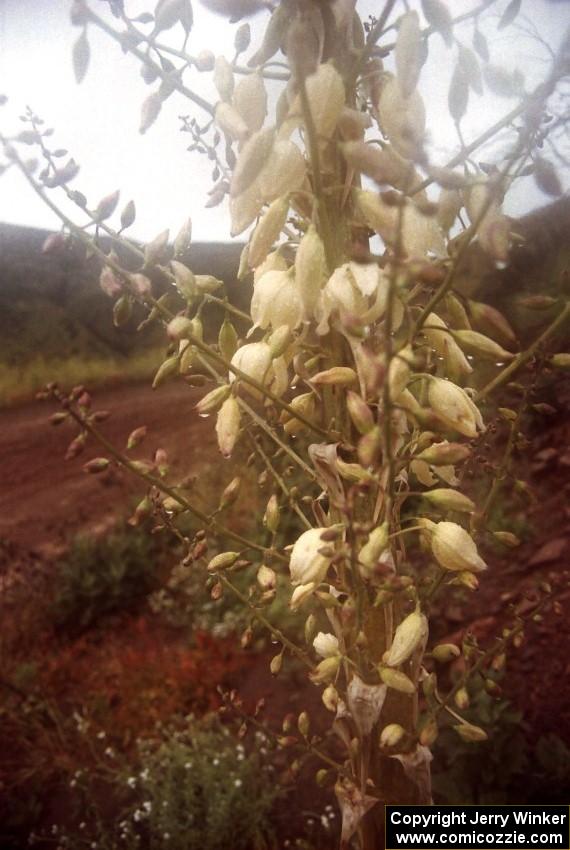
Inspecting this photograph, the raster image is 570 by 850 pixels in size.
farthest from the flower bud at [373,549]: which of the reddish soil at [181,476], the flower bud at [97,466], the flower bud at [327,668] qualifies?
the reddish soil at [181,476]

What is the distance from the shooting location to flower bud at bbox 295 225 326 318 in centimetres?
40

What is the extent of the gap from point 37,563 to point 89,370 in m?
0.67

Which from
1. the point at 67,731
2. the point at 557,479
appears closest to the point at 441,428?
the point at 557,479

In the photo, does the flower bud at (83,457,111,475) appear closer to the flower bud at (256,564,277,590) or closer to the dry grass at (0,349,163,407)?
the flower bud at (256,564,277,590)

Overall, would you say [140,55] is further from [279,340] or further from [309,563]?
[309,563]

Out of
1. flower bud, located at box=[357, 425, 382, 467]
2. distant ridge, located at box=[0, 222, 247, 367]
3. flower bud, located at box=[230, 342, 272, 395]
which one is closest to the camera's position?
flower bud, located at box=[357, 425, 382, 467]

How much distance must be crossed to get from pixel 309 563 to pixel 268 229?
8.9 inches

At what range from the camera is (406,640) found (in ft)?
1.49

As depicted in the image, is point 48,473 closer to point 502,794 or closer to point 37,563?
point 37,563

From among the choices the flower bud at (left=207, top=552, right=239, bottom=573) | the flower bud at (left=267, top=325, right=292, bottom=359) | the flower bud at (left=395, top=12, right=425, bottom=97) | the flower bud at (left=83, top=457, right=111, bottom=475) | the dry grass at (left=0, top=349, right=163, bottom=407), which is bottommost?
the dry grass at (left=0, top=349, right=163, bottom=407)

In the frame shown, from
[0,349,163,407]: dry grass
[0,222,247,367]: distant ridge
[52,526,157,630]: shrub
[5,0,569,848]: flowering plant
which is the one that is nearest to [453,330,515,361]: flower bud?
[5,0,569,848]: flowering plant

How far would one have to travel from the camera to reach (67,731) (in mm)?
1594

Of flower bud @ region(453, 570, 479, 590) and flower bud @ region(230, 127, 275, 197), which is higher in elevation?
flower bud @ region(230, 127, 275, 197)

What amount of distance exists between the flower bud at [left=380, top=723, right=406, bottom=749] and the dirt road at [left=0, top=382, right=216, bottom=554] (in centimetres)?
167
